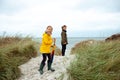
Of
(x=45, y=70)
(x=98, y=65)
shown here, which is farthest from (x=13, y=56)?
(x=98, y=65)

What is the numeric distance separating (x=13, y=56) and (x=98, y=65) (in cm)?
402

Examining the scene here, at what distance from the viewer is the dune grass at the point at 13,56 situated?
10.9m

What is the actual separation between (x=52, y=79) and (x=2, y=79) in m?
1.59

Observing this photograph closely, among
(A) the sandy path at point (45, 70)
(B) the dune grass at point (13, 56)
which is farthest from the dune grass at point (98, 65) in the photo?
(B) the dune grass at point (13, 56)

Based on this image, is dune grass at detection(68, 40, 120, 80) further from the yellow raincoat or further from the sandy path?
the yellow raincoat

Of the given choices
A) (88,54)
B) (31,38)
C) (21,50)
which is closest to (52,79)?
(88,54)

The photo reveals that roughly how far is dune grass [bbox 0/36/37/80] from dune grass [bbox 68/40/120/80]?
2117mm

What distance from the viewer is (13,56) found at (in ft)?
41.7

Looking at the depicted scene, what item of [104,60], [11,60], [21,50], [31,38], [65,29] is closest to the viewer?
[104,60]

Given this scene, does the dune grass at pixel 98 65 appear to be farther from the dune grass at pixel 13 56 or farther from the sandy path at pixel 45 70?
the dune grass at pixel 13 56

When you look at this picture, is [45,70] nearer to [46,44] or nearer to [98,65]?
[46,44]

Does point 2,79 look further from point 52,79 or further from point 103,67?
point 103,67

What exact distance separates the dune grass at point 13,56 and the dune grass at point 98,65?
212cm

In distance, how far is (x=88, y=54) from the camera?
1086 centimetres
